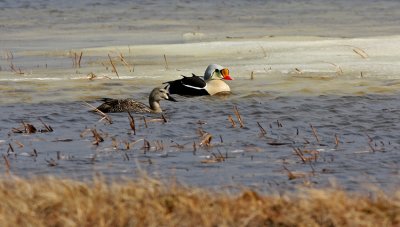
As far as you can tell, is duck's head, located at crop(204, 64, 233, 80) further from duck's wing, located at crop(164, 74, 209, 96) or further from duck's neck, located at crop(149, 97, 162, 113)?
duck's neck, located at crop(149, 97, 162, 113)

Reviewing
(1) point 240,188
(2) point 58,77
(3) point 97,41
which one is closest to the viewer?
(1) point 240,188

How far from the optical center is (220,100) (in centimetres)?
1446

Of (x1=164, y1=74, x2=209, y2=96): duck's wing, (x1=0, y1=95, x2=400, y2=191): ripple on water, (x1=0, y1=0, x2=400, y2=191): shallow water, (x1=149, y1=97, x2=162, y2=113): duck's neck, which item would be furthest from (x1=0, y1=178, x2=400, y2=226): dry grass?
(x1=164, y1=74, x2=209, y2=96): duck's wing

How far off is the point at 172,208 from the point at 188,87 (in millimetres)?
8482

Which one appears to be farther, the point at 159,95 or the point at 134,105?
the point at 159,95

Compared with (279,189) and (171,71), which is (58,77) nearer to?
(171,71)

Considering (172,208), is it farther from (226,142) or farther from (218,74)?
(218,74)

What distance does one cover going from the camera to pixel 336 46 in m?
20.0

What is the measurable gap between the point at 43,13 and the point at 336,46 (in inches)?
602

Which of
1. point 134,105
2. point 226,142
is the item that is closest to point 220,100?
point 134,105

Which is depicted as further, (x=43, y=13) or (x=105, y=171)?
(x=43, y=13)

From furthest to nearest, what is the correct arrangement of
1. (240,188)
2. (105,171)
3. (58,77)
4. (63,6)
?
1. (63,6)
2. (58,77)
3. (105,171)
4. (240,188)

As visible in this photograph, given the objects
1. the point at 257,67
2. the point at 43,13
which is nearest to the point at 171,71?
the point at 257,67

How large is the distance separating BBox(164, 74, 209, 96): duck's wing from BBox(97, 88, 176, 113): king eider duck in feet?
3.11
